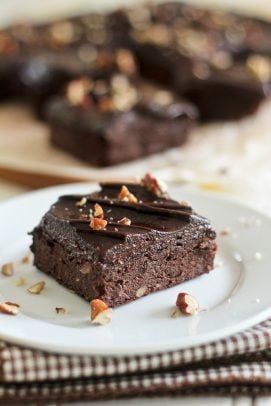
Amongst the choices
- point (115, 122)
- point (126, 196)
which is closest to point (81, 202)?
point (126, 196)

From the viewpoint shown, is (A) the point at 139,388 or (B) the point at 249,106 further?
(B) the point at 249,106

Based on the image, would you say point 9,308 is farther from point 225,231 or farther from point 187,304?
point 225,231

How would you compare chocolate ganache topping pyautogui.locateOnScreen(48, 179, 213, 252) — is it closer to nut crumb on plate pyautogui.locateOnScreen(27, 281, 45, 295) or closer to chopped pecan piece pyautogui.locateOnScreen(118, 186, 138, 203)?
chopped pecan piece pyautogui.locateOnScreen(118, 186, 138, 203)

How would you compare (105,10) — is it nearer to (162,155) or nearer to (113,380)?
(162,155)

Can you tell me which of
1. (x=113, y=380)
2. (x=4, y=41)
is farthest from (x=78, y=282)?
(x=4, y=41)

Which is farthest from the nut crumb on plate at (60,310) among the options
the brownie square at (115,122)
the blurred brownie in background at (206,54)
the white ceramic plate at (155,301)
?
the blurred brownie in background at (206,54)

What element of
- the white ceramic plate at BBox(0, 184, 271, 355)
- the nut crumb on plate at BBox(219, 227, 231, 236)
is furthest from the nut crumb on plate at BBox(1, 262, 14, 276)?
the nut crumb on plate at BBox(219, 227, 231, 236)

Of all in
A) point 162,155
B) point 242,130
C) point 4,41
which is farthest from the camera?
point 4,41
